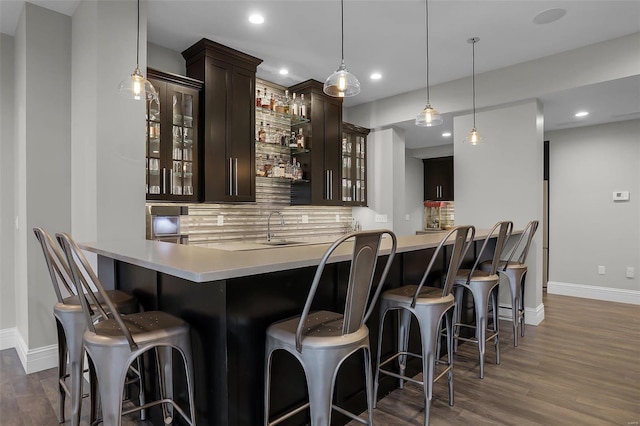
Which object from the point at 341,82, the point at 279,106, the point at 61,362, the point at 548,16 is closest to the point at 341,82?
the point at 341,82

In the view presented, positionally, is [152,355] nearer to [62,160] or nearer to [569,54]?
[62,160]

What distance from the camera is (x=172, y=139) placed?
3404 millimetres

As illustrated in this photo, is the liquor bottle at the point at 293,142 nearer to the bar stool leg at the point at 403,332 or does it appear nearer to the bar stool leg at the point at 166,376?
the bar stool leg at the point at 403,332

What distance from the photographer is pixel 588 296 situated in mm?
5328

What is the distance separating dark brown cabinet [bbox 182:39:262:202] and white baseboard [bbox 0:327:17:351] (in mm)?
2063

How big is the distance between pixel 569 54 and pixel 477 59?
2.90 feet

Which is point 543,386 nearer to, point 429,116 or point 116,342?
point 429,116

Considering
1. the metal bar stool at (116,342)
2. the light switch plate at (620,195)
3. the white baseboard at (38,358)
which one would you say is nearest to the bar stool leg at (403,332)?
the metal bar stool at (116,342)

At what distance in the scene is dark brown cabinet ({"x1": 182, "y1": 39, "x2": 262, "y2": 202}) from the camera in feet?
11.7

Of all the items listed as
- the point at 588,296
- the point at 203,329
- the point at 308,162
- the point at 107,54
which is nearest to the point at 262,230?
the point at 308,162

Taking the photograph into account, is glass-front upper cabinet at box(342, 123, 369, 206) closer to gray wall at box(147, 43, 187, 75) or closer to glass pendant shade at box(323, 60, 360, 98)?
gray wall at box(147, 43, 187, 75)

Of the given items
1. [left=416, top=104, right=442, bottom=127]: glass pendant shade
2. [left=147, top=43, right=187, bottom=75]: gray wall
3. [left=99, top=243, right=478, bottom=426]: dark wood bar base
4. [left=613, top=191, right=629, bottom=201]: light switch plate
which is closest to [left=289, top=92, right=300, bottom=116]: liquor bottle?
[left=147, top=43, right=187, bottom=75]: gray wall

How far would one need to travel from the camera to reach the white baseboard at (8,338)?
A: 10.7ft

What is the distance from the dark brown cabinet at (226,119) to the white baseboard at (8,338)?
2063 millimetres
